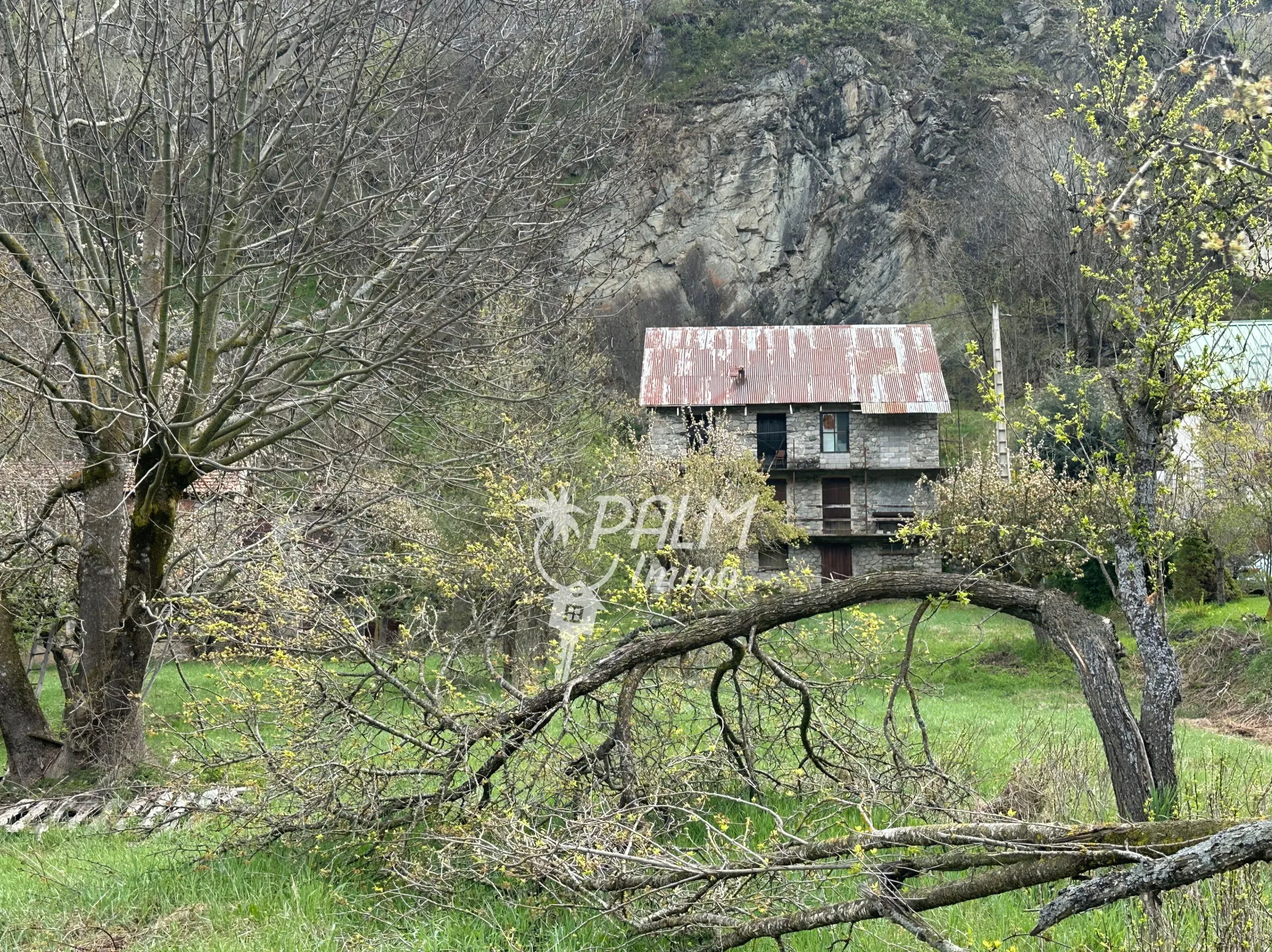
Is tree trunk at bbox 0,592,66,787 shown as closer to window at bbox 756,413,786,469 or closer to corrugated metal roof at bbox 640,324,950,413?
corrugated metal roof at bbox 640,324,950,413

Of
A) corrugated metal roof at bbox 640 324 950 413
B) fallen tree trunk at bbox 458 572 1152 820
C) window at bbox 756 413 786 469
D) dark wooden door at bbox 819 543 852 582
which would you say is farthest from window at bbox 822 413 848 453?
fallen tree trunk at bbox 458 572 1152 820

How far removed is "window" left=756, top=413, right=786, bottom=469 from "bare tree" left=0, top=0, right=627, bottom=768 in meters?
25.3

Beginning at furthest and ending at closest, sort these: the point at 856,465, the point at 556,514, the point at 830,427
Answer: the point at 830,427 → the point at 856,465 → the point at 556,514

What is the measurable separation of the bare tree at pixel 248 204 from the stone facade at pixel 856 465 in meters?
24.7

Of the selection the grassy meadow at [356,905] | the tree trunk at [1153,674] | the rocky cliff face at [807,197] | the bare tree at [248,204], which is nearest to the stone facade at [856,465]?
the rocky cliff face at [807,197]

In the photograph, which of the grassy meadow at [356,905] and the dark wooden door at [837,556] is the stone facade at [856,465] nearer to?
the dark wooden door at [837,556]

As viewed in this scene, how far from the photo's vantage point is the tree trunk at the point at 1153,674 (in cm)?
514

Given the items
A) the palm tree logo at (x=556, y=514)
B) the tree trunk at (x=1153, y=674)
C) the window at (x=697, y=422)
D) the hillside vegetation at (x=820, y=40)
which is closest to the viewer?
the tree trunk at (x=1153, y=674)

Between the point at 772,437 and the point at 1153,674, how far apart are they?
30065 mm

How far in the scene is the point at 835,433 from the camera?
34.9 meters

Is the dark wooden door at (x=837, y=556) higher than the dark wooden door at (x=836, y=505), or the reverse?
the dark wooden door at (x=836, y=505)

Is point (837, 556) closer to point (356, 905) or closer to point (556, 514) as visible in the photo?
point (556, 514)

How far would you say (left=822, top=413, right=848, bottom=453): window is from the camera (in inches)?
1372

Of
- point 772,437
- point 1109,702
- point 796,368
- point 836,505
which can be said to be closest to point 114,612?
point 1109,702
